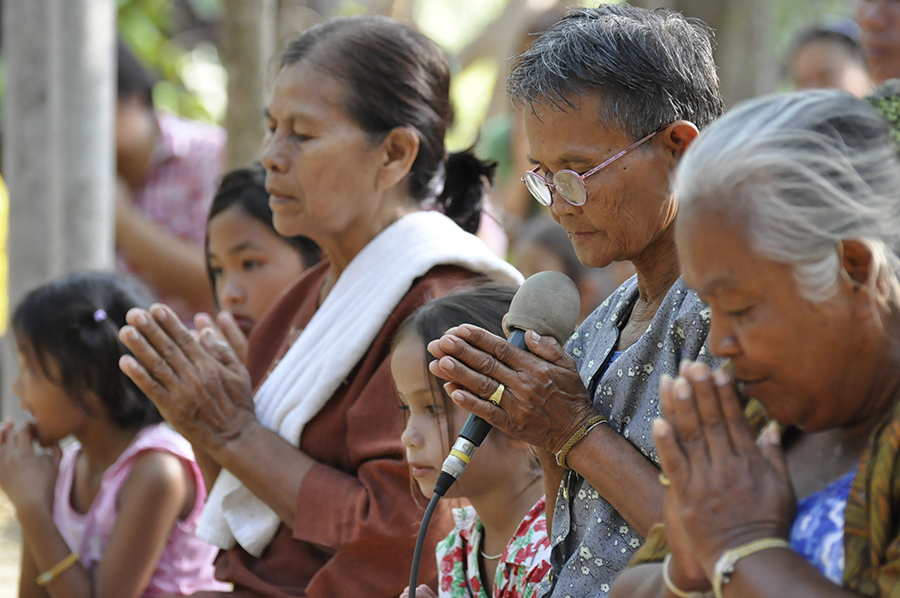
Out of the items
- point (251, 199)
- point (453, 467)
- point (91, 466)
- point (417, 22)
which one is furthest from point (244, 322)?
point (417, 22)

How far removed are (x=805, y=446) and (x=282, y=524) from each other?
5.71ft

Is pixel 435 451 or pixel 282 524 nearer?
pixel 435 451

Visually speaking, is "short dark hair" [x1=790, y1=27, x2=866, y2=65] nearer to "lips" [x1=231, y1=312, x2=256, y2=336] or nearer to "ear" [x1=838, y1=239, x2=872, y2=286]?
"lips" [x1=231, y1=312, x2=256, y2=336]

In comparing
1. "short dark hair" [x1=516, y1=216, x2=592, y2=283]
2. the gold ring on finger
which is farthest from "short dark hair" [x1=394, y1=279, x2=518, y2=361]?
"short dark hair" [x1=516, y1=216, x2=592, y2=283]

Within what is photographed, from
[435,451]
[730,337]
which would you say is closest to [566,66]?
[730,337]

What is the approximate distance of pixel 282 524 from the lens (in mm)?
2990

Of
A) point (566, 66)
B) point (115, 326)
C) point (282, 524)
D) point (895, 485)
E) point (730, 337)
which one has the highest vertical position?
point (566, 66)

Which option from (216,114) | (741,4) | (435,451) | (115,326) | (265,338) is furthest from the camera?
(216,114)

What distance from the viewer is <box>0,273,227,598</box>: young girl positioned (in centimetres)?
347

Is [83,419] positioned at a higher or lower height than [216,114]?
lower

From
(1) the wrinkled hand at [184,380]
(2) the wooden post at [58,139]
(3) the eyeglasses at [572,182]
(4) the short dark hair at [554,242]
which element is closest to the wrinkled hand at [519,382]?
(3) the eyeglasses at [572,182]

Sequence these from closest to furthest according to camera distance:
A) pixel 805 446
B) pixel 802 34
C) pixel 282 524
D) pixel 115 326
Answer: pixel 805 446, pixel 282 524, pixel 115 326, pixel 802 34

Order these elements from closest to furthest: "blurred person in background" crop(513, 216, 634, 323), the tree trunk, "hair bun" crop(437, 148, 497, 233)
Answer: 1. "hair bun" crop(437, 148, 497, 233)
2. the tree trunk
3. "blurred person in background" crop(513, 216, 634, 323)

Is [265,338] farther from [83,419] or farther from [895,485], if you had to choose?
[895,485]
